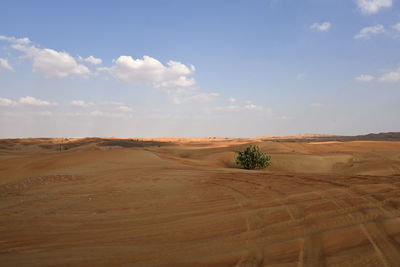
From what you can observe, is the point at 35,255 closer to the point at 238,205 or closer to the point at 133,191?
the point at 238,205

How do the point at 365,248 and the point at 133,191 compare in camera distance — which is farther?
the point at 133,191

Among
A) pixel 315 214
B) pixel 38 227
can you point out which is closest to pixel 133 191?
pixel 38 227

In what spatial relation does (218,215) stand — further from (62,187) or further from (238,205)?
(62,187)

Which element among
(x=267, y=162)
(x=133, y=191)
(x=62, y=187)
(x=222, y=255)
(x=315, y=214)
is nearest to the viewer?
(x=222, y=255)

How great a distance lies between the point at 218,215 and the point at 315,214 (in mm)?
1865

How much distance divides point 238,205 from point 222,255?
285cm

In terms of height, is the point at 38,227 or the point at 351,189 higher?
the point at 351,189

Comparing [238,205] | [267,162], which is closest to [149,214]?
[238,205]

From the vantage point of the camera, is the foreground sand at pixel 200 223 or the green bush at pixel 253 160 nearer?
the foreground sand at pixel 200 223

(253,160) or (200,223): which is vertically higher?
(253,160)

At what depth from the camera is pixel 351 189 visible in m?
7.39

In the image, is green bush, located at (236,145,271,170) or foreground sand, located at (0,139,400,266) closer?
foreground sand, located at (0,139,400,266)

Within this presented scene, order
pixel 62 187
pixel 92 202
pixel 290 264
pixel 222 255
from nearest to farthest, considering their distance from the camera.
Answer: pixel 290 264 < pixel 222 255 < pixel 92 202 < pixel 62 187

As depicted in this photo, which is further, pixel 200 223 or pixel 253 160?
pixel 253 160
